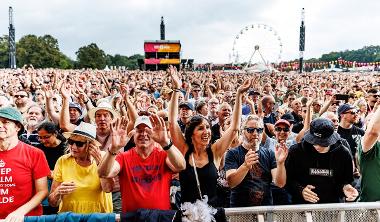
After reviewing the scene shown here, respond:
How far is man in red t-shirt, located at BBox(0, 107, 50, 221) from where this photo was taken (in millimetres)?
3264

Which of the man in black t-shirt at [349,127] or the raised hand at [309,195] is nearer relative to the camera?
the raised hand at [309,195]

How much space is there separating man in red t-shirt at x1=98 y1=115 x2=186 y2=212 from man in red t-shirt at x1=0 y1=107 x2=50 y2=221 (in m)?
0.51

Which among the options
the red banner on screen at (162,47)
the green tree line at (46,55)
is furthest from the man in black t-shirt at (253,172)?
the green tree line at (46,55)

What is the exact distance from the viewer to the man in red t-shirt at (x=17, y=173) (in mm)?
3264

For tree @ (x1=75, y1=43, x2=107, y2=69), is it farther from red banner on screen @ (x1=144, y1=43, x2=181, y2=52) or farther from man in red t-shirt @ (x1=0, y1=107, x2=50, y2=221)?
man in red t-shirt @ (x1=0, y1=107, x2=50, y2=221)

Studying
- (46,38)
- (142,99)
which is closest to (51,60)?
(46,38)

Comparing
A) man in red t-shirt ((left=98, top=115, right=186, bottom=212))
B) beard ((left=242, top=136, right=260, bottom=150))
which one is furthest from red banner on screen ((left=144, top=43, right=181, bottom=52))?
man in red t-shirt ((left=98, top=115, right=186, bottom=212))

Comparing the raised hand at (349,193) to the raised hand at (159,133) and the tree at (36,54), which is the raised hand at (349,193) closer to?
the raised hand at (159,133)

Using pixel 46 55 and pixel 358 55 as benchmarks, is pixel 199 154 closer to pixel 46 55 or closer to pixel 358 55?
pixel 46 55

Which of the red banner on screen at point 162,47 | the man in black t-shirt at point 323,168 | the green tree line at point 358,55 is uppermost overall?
the green tree line at point 358,55

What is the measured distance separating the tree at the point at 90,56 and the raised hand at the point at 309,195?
297ft

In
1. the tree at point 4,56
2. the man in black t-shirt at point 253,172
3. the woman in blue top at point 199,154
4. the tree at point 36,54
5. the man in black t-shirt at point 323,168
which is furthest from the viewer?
the tree at point 4,56

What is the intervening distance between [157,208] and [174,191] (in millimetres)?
730

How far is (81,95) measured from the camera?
8.43 meters
